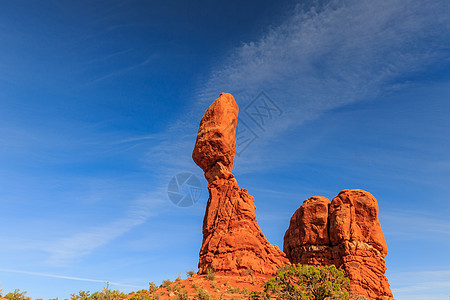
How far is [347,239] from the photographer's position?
41.0 meters

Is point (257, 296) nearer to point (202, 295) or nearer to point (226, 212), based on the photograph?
point (202, 295)

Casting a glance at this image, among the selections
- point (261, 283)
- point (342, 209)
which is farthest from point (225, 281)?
point (342, 209)

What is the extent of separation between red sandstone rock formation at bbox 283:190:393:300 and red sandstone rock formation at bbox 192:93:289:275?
6.97 metres

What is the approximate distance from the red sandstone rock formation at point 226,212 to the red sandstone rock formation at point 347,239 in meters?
6.97

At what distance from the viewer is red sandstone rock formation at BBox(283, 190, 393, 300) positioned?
38812 mm

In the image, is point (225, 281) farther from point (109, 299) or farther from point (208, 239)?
point (109, 299)

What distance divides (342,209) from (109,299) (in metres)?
28.3

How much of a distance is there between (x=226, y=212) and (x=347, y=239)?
15039 millimetres

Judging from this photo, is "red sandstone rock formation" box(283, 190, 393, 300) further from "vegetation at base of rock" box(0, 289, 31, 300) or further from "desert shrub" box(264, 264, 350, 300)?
"vegetation at base of rock" box(0, 289, 31, 300)

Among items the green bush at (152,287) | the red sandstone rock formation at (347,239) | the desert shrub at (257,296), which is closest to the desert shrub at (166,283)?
the green bush at (152,287)

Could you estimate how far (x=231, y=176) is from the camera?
40250 millimetres

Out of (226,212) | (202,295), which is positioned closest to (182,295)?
(202,295)

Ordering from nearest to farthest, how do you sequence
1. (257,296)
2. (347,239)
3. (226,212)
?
(257,296) < (226,212) < (347,239)

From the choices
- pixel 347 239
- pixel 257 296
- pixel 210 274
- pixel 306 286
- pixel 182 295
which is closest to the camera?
pixel 257 296
